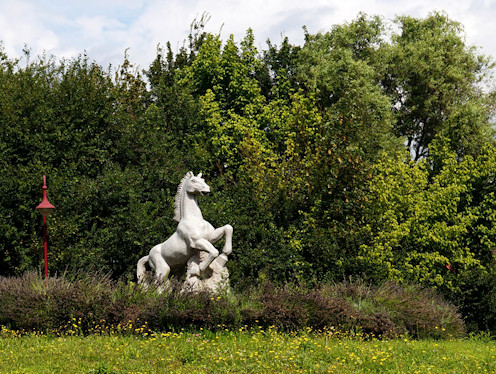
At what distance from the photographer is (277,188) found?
62.4 feet

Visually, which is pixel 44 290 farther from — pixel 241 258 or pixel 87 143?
pixel 87 143

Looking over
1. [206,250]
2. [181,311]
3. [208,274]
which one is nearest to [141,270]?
[208,274]

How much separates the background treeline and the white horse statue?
334 cm

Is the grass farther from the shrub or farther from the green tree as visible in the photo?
the green tree

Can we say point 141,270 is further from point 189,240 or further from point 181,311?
point 181,311

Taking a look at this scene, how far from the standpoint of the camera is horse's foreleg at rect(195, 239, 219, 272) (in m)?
12.7

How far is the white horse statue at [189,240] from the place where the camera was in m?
12.9

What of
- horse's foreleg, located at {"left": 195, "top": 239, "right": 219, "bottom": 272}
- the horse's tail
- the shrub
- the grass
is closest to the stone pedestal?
horse's foreleg, located at {"left": 195, "top": 239, "right": 219, "bottom": 272}

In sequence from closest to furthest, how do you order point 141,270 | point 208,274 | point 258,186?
point 208,274 < point 141,270 < point 258,186

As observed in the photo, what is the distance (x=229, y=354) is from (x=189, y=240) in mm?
3824

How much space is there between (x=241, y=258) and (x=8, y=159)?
9.17 m

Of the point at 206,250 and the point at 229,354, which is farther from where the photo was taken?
the point at 206,250

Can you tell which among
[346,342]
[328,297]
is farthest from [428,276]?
[346,342]

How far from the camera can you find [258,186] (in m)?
19.5
